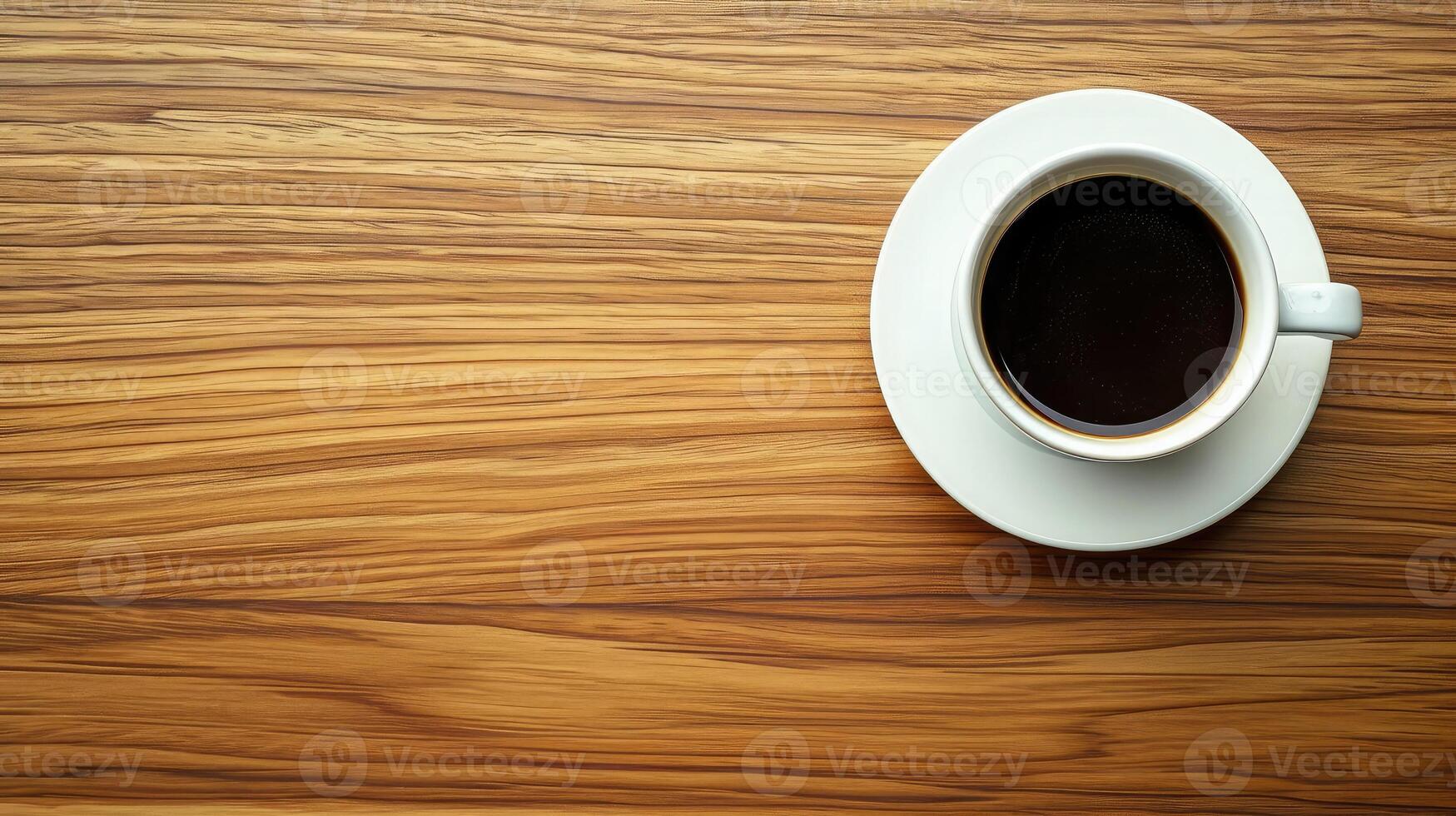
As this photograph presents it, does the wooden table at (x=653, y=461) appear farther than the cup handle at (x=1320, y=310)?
Yes

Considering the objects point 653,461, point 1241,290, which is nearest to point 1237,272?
point 1241,290

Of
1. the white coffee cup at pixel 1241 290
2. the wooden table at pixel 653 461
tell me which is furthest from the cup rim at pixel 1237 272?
the wooden table at pixel 653 461

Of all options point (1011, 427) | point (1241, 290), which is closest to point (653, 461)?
point (1011, 427)

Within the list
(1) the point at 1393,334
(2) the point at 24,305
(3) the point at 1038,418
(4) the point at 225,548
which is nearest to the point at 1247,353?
(3) the point at 1038,418

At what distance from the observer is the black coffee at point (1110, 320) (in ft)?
1.75

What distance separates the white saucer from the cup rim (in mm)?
48

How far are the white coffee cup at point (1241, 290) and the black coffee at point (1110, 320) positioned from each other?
2 cm

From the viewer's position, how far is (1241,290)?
0.51m

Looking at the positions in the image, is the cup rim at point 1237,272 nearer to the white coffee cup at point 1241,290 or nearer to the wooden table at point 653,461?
the white coffee cup at point 1241,290

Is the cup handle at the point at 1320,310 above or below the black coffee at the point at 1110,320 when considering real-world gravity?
below

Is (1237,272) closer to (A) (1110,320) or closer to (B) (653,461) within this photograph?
(A) (1110,320)

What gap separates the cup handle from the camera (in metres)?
0.48

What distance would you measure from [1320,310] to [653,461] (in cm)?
43

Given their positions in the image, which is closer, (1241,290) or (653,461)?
(1241,290)
